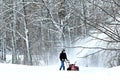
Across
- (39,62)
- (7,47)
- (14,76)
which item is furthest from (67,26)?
(14,76)

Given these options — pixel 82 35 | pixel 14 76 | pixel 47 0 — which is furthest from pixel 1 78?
pixel 47 0

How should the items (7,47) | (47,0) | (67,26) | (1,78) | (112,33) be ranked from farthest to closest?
(7,47), (67,26), (47,0), (1,78), (112,33)

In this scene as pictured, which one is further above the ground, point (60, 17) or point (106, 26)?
point (60, 17)

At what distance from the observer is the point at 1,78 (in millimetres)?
18734

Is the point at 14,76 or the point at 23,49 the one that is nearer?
the point at 14,76

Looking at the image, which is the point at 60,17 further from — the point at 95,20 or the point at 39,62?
the point at 95,20

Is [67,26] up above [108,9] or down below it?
above

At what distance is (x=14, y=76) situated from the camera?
1958 cm

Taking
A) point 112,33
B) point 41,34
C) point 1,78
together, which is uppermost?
point 41,34

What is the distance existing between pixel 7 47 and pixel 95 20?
51215mm

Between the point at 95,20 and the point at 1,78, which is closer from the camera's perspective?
the point at 95,20

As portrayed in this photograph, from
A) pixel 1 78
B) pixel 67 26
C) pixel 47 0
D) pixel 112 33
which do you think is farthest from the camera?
pixel 67 26

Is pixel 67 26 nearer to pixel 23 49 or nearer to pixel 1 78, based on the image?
pixel 23 49

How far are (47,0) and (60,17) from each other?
2868 millimetres
